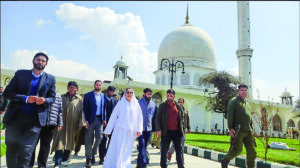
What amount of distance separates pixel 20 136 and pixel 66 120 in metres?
2.08

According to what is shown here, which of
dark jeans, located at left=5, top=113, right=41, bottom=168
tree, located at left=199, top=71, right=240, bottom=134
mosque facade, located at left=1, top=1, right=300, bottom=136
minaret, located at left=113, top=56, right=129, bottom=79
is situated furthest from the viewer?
minaret, located at left=113, top=56, right=129, bottom=79

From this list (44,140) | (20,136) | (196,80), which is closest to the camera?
(20,136)

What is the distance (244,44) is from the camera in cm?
2853

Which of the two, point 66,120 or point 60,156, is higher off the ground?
point 66,120

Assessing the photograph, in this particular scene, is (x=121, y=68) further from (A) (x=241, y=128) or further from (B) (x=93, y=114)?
(A) (x=241, y=128)

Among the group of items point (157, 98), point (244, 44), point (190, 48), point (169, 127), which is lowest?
point (169, 127)

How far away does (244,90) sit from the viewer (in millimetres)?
4664

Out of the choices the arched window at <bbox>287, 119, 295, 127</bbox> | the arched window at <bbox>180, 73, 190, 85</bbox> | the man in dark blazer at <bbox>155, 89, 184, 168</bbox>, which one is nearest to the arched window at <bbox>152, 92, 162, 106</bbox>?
the arched window at <bbox>180, 73, 190, 85</bbox>

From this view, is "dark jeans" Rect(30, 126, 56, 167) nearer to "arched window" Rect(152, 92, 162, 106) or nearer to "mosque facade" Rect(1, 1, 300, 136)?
"mosque facade" Rect(1, 1, 300, 136)

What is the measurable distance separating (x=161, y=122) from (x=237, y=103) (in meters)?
1.57

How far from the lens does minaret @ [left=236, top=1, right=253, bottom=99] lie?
28.4m

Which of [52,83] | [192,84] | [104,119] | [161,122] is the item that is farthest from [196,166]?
[192,84]

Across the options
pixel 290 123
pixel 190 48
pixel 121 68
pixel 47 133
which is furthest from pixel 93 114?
pixel 290 123

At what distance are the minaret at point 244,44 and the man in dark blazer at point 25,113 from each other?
2804 cm
